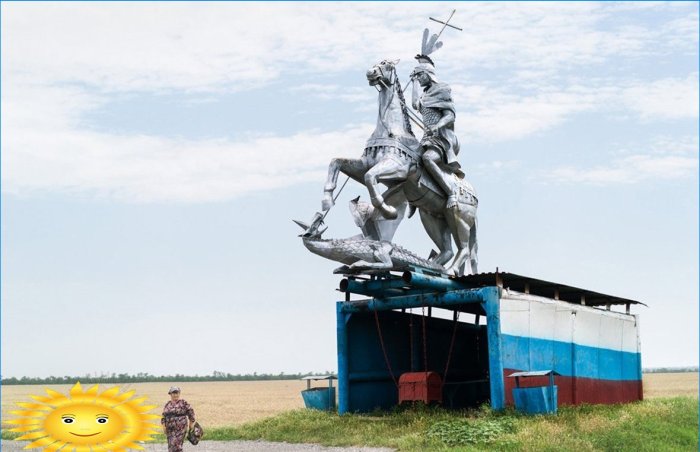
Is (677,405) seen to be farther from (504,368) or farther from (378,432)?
(378,432)

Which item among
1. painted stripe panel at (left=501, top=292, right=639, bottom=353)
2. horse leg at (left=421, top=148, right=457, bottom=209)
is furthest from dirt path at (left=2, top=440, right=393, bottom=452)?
horse leg at (left=421, top=148, right=457, bottom=209)

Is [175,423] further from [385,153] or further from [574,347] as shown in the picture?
[574,347]

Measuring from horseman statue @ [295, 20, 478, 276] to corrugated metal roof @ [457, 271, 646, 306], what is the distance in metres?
1.13

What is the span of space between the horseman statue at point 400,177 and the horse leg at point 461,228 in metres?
0.02

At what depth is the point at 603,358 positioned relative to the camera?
21406 millimetres

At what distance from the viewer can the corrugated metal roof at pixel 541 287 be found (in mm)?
18453

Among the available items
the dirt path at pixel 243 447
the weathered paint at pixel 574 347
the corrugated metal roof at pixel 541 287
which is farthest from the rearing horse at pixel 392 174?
the dirt path at pixel 243 447

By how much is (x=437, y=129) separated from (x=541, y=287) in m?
4.07

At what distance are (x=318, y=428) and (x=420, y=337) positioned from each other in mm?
3689

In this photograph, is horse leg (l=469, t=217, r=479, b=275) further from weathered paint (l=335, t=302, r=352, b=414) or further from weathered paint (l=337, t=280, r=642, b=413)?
weathered paint (l=335, t=302, r=352, b=414)

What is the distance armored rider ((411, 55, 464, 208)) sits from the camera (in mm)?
18906

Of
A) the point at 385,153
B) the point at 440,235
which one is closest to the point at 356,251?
the point at 385,153

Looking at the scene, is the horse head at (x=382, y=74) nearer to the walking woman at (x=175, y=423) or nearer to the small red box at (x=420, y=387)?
the small red box at (x=420, y=387)

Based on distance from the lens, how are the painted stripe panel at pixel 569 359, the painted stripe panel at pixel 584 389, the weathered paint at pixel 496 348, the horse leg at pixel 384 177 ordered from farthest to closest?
the painted stripe panel at pixel 584 389 < the painted stripe panel at pixel 569 359 < the weathered paint at pixel 496 348 < the horse leg at pixel 384 177
